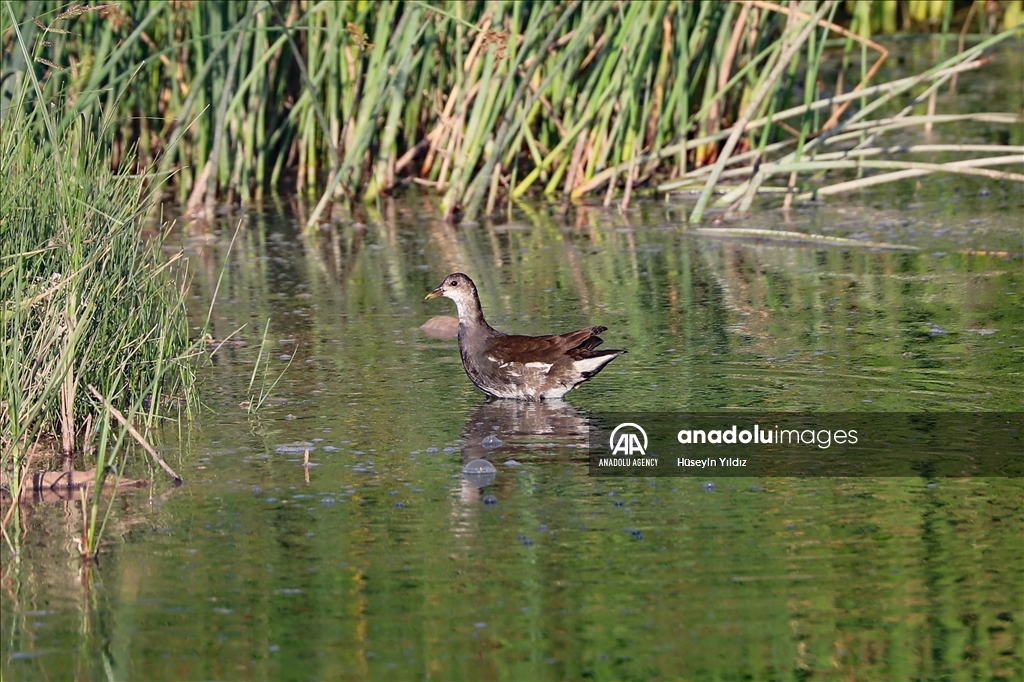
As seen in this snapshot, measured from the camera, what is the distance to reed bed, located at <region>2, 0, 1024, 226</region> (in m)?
10.4

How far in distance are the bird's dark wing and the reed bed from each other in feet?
10.6

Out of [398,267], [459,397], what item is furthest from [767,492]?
[398,267]

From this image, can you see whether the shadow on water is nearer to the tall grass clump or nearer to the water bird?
the water bird

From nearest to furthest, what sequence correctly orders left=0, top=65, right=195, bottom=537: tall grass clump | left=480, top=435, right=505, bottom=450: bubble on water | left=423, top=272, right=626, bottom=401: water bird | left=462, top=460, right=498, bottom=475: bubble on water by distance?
1. left=0, top=65, right=195, bottom=537: tall grass clump
2. left=462, top=460, right=498, bottom=475: bubble on water
3. left=480, top=435, right=505, bottom=450: bubble on water
4. left=423, top=272, right=626, bottom=401: water bird

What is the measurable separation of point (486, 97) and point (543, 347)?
14.4ft

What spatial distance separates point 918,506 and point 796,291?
3.69 metres

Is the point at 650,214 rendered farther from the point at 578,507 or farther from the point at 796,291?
the point at 578,507

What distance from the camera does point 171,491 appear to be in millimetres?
5570

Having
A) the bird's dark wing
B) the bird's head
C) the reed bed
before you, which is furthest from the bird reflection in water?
the reed bed

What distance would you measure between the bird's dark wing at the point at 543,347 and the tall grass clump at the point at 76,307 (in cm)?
133

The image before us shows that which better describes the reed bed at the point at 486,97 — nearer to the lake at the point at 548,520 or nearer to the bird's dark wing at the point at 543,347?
the lake at the point at 548,520

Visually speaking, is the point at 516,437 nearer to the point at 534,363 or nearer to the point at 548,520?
the point at 534,363

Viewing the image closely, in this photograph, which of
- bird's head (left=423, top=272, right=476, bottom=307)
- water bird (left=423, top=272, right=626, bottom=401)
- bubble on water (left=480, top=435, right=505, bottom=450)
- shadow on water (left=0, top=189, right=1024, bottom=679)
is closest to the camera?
shadow on water (left=0, top=189, right=1024, bottom=679)

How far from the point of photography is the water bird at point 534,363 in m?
6.84
